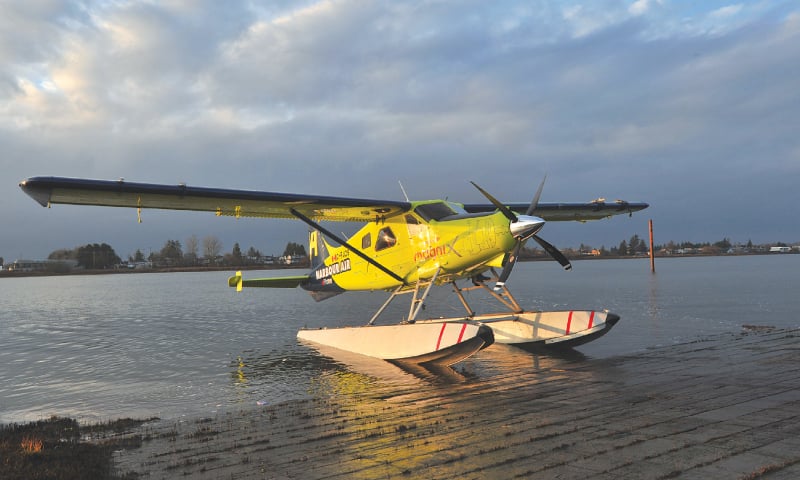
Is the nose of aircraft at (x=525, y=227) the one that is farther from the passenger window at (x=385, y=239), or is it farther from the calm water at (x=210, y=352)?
the passenger window at (x=385, y=239)

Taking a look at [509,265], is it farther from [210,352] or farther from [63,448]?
[210,352]

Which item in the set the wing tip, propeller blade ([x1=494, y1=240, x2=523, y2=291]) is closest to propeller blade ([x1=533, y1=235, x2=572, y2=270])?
propeller blade ([x1=494, y1=240, x2=523, y2=291])

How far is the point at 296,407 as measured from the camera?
677 cm

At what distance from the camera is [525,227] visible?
871cm

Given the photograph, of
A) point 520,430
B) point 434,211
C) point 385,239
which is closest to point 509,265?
point 434,211

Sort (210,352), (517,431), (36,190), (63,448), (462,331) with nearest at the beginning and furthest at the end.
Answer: (517,431), (63,448), (36,190), (462,331), (210,352)

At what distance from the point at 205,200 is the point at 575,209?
964 centimetres

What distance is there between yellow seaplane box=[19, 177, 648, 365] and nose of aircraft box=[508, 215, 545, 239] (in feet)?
0.06

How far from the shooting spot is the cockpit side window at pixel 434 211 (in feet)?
34.1

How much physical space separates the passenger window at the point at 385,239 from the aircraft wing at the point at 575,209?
2881 millimetres

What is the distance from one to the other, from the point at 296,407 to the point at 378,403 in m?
1.08

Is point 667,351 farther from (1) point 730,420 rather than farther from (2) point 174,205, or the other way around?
(2) point 174,205

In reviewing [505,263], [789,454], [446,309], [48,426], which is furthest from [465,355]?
[446,309]

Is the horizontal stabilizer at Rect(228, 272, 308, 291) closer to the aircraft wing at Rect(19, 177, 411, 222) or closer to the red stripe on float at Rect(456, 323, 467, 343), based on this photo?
the aircraft wing at Rect(19, 177, 411, 222)
